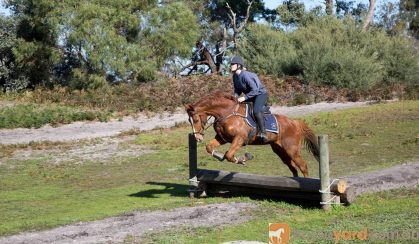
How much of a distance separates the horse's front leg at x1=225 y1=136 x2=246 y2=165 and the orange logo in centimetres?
582

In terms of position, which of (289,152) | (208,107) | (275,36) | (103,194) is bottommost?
(103,194)

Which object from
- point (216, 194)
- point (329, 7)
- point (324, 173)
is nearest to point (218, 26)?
point (329, 7)

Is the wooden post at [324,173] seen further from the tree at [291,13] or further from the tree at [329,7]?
the tree at [291,13]

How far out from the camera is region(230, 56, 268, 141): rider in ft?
45.3

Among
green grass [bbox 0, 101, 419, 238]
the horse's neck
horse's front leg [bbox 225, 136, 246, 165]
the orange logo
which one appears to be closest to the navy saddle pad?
the horse's neck

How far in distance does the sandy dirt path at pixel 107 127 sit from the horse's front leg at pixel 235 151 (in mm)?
15537

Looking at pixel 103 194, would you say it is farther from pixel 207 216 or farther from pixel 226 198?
pixel 207 216

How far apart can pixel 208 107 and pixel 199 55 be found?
161 ft

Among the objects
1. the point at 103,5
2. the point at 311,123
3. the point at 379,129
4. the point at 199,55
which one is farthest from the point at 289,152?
the point at 199,55

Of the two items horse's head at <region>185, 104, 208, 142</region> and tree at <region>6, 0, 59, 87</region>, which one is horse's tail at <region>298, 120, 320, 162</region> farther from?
tree at <region>6, 0, 59, 87</region>

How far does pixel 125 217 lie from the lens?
39.5 ft

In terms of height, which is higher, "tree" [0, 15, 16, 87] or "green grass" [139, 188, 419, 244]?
"tree" [0, 15, 16, 87]

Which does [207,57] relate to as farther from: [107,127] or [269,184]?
[269,184]

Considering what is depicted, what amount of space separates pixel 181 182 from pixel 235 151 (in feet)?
14.0
